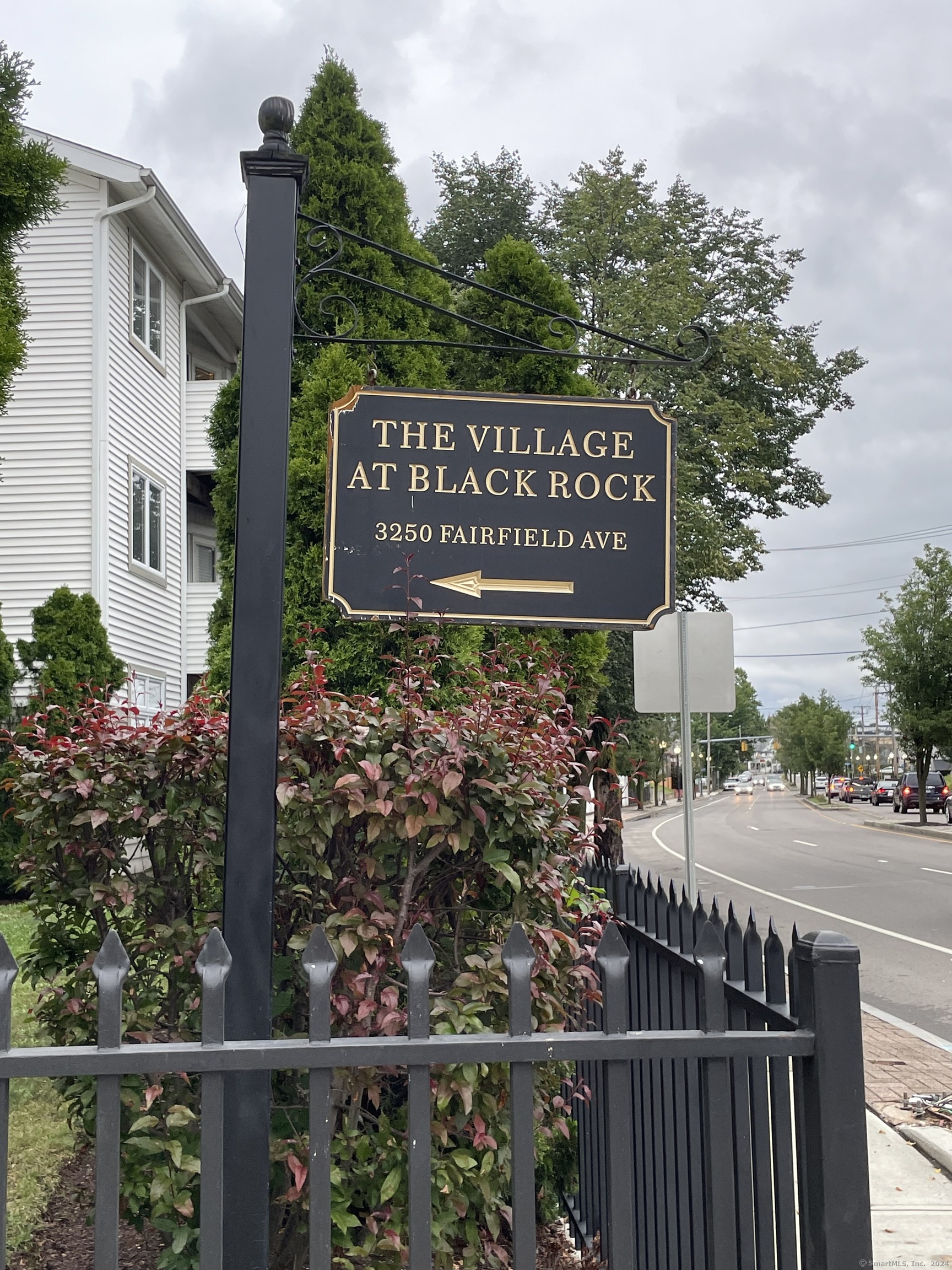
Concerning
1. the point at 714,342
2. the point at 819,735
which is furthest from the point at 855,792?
the point at 714,342

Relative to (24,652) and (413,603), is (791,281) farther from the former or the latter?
(413,603)

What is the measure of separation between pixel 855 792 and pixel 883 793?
16571 millimetres

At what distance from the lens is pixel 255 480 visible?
2395mm

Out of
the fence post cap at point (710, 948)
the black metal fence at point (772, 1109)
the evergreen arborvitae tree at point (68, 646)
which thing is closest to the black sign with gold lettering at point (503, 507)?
the black metal fence at point (772, 1109)

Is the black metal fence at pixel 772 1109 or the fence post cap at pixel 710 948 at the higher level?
the fence post cap at pixel 710 948

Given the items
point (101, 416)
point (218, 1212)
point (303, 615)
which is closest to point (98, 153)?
point (101, 416)

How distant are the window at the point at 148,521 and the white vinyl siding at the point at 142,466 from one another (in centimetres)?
13

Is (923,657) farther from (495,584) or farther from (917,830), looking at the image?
(495,584)

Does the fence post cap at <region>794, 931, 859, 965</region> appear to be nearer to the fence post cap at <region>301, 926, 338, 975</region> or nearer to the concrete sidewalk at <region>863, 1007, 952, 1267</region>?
the fence post cap at <region>301, 926, 338, 975</region>

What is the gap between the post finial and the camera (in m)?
2.54

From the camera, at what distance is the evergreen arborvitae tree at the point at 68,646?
12867 millimetres

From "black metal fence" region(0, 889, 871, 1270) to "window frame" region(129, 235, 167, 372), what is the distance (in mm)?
16117

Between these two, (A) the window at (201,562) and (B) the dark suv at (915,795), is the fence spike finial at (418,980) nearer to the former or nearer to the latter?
(A) the window at (201,562)

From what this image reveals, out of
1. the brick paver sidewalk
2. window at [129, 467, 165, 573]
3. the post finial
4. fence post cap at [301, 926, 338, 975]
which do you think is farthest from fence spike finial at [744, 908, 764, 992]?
window at [129, 467, 165, 573]
